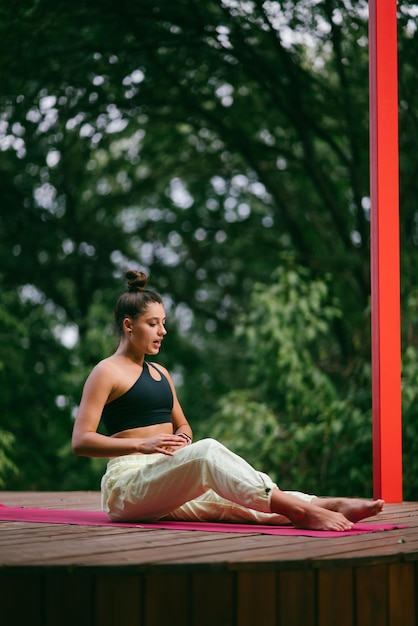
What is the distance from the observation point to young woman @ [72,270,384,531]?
325 centimetres

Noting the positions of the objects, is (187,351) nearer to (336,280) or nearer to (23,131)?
(336,280)

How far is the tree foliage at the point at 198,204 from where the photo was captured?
24.2ft

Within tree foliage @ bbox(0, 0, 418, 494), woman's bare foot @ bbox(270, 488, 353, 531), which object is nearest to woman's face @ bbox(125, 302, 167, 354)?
woman's bare foot @ bbox(270, 488, 353, 531)

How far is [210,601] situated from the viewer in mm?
2504

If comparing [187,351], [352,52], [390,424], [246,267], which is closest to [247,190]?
[246,267]

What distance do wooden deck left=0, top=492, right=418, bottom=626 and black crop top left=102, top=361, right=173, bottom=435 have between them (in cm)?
76

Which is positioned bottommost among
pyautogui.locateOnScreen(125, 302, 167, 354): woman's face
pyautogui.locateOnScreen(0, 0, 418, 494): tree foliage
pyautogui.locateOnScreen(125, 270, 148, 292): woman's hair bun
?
pyautogui.locateOnScreen(0, 0, 418, 494): tree foliage

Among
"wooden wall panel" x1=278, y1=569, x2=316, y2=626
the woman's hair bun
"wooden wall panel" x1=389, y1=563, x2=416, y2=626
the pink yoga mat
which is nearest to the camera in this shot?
"wooden wall panel" x1=278, y1=569, x2=316, y2=626

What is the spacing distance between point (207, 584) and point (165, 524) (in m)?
1.02

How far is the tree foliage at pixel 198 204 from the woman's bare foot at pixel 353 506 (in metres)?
2.87

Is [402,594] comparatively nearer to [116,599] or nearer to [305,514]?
[305,514]

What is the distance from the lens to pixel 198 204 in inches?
427

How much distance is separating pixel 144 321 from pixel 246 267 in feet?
Result: 24.1

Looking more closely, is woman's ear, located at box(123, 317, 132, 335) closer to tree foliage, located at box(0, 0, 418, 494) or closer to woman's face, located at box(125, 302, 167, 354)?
woman's face, located at box(125, 302, 167, 354)
